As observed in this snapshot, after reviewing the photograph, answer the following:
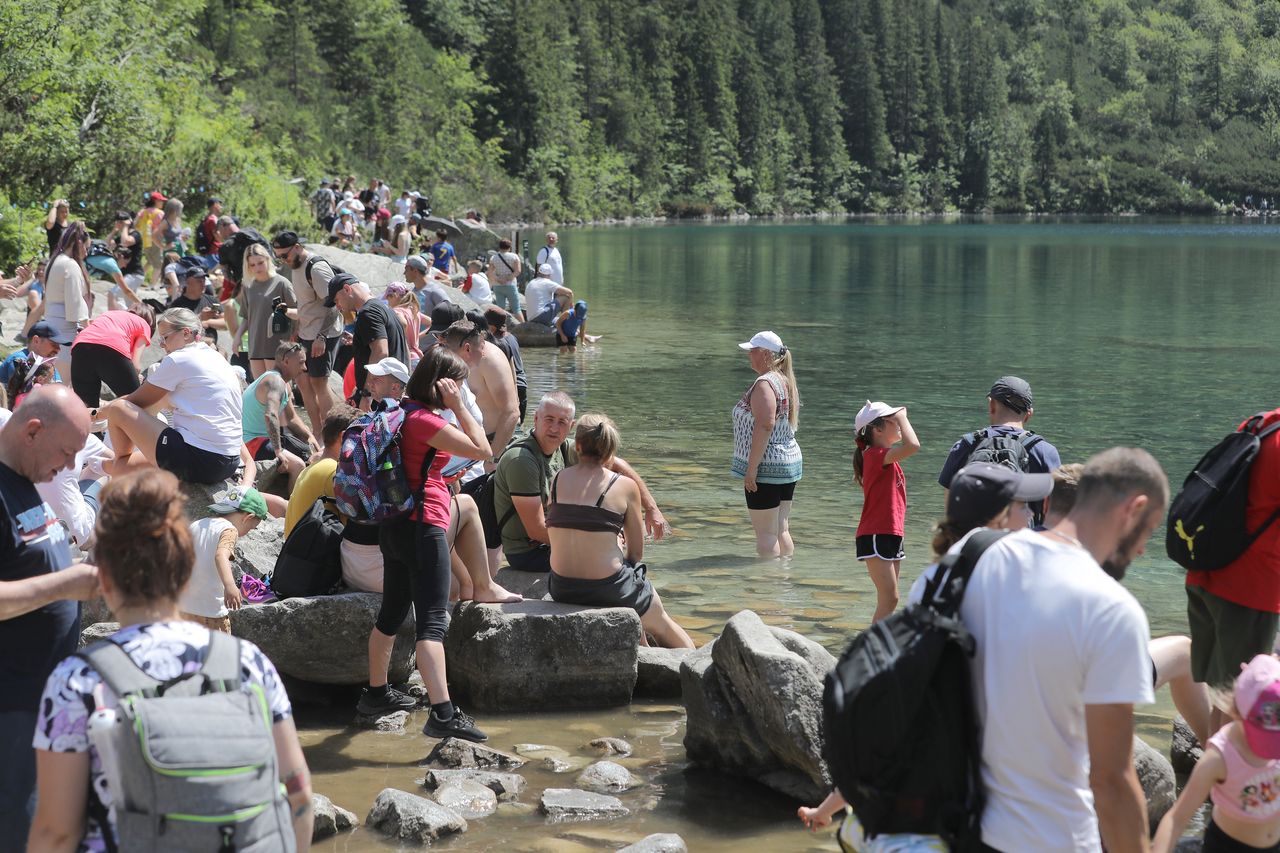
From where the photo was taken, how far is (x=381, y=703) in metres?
6.57

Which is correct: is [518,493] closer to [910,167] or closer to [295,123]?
[295,123]

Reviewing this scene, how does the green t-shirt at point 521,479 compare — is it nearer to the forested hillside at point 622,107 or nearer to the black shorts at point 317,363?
the black shorts at point 317,363

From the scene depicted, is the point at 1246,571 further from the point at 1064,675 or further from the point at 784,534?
the point at 784,534

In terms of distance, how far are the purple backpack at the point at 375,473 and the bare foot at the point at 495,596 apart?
1.11 meters

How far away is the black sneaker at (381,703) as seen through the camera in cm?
657

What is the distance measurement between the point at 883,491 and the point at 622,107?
370 feet

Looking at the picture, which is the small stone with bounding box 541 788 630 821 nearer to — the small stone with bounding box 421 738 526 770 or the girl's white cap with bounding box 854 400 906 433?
the small stone with bounding box 421 738 526 770

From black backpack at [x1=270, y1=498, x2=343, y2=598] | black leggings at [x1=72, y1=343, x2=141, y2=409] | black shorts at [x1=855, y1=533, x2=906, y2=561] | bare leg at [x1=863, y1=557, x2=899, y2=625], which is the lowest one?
bare leg at [x1=863, y1=557, x2=899, y2=625]

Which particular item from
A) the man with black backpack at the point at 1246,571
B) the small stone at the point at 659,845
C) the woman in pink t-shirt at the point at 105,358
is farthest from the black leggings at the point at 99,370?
the man with black backpack at the point at 1246,571

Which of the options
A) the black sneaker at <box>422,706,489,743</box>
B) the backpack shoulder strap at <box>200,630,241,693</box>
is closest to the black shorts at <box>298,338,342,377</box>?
the black sneaker at <box>422,706,489,743</box>

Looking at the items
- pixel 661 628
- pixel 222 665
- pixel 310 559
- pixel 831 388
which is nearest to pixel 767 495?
pixel 661 628

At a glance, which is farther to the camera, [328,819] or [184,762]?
[328,819]

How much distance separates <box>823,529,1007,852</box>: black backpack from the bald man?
2156mm

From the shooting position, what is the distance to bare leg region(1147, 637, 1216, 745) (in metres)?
5.43
